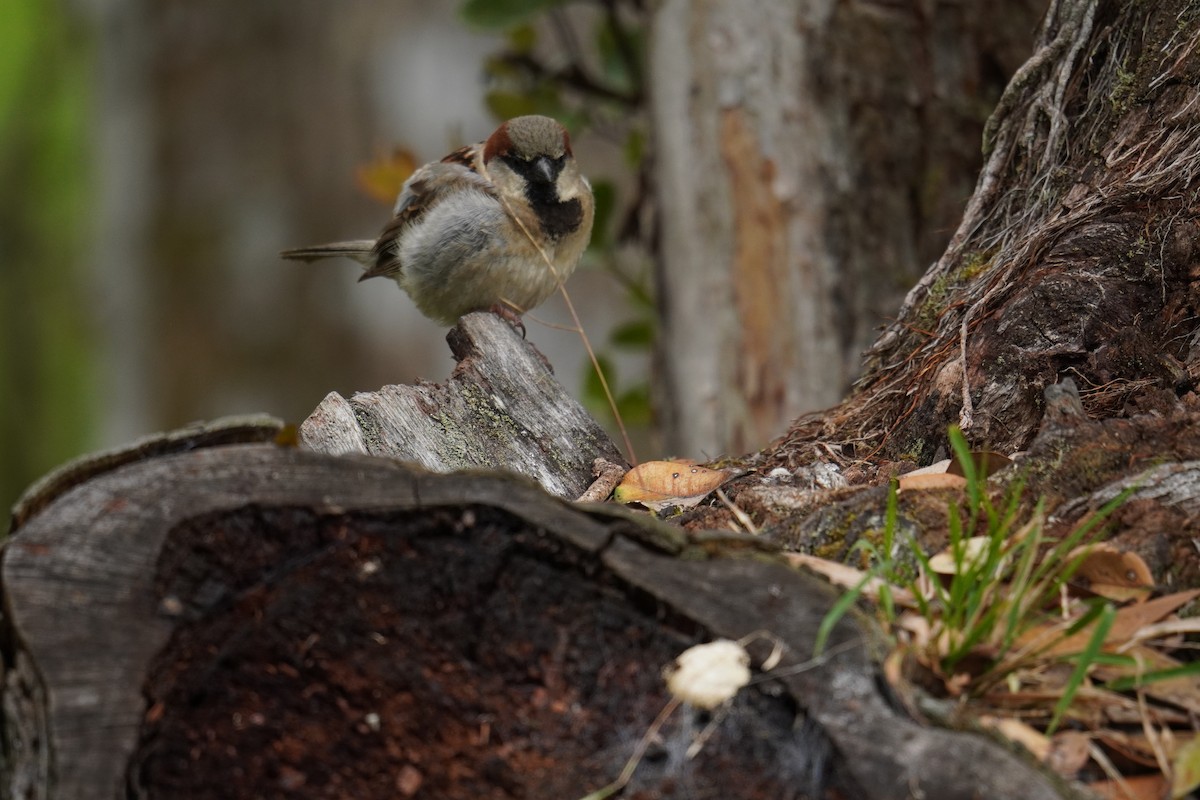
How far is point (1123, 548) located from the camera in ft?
6.01

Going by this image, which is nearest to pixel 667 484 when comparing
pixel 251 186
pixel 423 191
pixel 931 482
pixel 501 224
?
pixel 931 482

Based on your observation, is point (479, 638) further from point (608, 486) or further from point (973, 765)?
point (608, 486)

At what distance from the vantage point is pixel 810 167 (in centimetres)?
507

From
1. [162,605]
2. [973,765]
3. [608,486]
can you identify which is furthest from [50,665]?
[608,486]

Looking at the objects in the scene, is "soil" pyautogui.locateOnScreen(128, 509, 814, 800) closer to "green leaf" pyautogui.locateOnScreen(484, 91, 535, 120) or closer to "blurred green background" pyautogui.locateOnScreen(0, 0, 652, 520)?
"green leaf" pyautogui.locateOnScreen(484, 91, 535, 120)

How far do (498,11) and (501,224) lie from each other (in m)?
1.38

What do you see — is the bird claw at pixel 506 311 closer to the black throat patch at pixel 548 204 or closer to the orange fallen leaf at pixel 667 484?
the black throat patch at pixel 548 204

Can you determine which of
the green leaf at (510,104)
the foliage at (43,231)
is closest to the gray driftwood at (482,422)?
the green leaf at (510,104)

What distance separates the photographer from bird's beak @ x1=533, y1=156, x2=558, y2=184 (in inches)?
173

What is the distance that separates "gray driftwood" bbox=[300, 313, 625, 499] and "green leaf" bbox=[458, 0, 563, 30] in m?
2.66

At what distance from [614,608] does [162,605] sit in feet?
1.97

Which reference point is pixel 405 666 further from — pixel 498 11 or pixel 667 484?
pixel 498 11

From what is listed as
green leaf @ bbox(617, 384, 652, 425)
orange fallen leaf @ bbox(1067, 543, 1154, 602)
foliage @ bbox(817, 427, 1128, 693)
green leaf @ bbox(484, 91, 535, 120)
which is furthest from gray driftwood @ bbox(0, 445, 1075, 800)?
green leaf @ bbox(484, 91, 535, 120)

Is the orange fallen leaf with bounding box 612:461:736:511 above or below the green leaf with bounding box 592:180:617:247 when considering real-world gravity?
below
